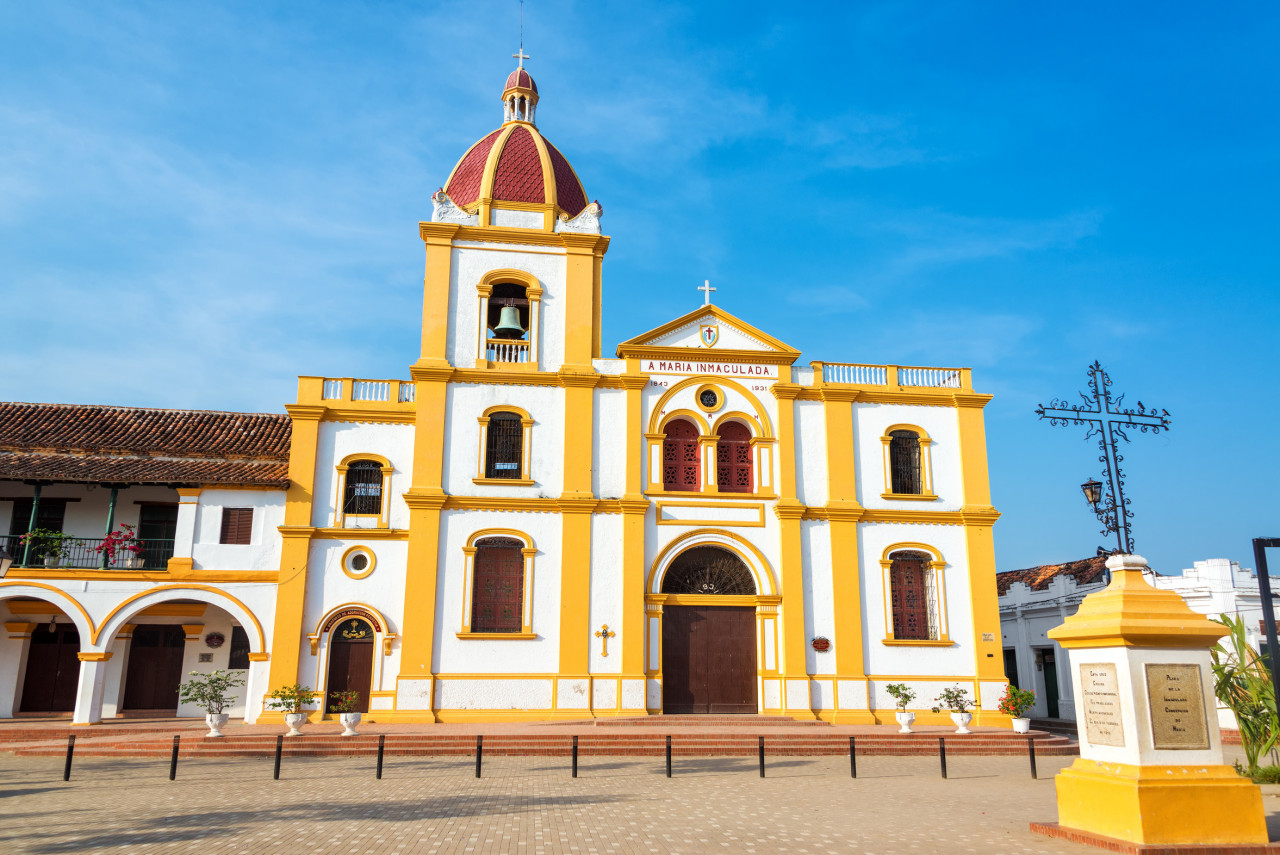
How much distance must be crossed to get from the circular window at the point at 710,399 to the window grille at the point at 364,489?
8376 millimetres

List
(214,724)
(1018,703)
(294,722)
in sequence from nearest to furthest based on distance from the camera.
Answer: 1. (214,724)
2. (294,722)
3. (1018,703)

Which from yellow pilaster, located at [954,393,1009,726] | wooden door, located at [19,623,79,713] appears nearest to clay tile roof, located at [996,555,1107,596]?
yellow pilaster, located at [954,393,1009,726]

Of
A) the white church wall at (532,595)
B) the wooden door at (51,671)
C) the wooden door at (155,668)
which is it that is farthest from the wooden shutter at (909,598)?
the wooden door at (51,671)

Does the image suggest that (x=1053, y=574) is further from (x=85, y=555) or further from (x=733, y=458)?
(x=85, y=555)

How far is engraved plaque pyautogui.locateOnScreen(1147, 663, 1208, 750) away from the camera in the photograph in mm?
9492

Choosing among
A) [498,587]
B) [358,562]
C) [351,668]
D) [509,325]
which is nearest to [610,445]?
[509,325]

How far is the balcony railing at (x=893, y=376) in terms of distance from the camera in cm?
2464

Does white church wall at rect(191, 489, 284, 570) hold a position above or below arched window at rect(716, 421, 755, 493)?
below

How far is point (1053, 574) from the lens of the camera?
106 feet

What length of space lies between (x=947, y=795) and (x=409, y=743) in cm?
1032

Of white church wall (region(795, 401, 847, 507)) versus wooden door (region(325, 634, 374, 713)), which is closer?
wooden door (region(325, 634, 374, 713))

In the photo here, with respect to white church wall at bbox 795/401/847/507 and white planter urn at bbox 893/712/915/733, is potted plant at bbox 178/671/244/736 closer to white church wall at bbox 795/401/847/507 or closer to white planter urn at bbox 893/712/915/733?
white church wall at bbox 795/401/847/507

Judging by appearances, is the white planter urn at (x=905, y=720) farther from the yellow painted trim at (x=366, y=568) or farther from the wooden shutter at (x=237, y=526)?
the wooden shutter at (x=237, y=526)

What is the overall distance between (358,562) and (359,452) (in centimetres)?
277
